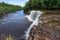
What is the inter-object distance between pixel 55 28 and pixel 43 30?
833 mm

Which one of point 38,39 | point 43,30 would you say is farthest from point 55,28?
point 38,39

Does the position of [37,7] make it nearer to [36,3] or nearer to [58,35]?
[36,3]

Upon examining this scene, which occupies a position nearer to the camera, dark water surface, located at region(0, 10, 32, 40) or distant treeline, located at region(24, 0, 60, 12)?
dark water surface, located at region(0, 10, 32, 40)

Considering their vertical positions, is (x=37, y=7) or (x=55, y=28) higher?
(x=55, y=28)

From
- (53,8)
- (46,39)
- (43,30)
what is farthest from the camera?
(53,8)

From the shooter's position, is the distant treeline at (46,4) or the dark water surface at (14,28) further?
the distant treeline at (46,4)

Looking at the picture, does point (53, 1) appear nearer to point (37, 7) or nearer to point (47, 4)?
point (47, 4)

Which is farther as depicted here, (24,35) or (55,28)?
(24,35)

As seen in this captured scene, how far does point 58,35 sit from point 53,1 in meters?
20.1

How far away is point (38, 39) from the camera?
1152 centimetres

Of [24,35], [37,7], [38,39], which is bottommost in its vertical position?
[37,7]

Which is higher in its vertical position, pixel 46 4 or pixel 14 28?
pixel 14 28

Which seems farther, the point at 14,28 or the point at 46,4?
the point at 46,4

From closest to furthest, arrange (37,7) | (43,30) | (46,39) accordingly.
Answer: (46,39)
(43,30)
(37,7)
